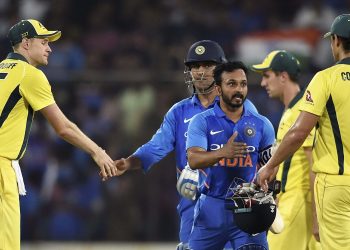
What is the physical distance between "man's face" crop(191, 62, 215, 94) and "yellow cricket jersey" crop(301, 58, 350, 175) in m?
1.20

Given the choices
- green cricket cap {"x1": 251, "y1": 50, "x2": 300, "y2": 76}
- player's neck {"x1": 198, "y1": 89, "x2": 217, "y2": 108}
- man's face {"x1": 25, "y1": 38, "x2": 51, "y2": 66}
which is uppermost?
man's face {"x1": 25, "y1": 38, "x2": 51, "y2": 66}

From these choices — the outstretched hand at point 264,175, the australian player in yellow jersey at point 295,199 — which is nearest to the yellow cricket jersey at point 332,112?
the outstretched hand at point 264,175

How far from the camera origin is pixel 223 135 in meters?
6.75

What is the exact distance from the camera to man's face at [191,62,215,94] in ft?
24.7

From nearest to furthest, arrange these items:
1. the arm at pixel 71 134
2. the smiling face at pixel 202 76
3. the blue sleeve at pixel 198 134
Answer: the blue sleeve at pixel 198 134, the arm at pixel 71 134, the smiling face at pixel 202 76

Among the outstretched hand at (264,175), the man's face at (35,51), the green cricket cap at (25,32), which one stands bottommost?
the outstretched hand at (264,175)

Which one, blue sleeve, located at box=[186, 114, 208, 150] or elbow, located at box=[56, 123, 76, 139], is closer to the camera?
blue sleeve, located at box=[186, 114, 208, 150]

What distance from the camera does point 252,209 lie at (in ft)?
21.5

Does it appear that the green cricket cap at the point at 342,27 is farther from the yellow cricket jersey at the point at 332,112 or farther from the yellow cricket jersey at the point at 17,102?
the yellow cricket jersey at the point at 17,102

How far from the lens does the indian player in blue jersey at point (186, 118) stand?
7.55 metres

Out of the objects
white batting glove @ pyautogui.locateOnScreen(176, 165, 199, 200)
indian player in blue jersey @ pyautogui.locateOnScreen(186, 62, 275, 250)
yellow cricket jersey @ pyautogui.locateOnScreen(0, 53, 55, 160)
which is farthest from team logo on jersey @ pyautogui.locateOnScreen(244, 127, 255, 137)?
yellow cricket jersey @ pyautogui.locateOnScreen(0, 53, 55, 160)

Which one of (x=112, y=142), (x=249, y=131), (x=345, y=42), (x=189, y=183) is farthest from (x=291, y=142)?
(x=112, y=142)

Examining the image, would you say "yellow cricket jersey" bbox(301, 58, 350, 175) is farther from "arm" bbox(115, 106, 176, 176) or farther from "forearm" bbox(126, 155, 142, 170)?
"forearm" bbox(126, 155, 142, 170)

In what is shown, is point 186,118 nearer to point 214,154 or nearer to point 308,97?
point 214,154
